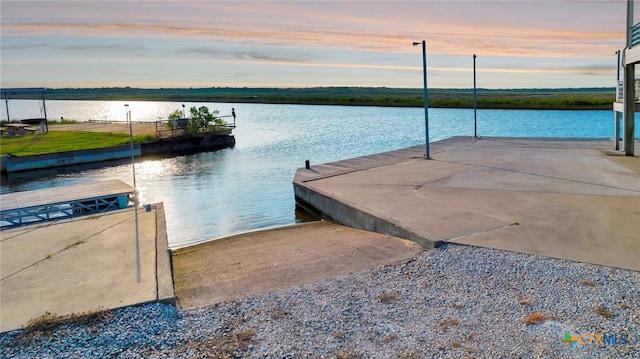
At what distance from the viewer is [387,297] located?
6633 mm

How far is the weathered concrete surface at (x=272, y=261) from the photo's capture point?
7473 millimetres

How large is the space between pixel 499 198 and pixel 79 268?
349 inches

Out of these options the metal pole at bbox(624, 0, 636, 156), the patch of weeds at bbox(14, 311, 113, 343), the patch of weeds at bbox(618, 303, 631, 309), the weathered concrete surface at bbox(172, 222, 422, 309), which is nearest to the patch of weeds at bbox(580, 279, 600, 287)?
the patch of weeds at bbox(618, 303, 631, 309)

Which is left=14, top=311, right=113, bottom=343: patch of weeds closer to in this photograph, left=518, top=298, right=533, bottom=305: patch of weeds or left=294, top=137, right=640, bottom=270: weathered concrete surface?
left=518, top=298, right=533, bottom=305: patch of weeds

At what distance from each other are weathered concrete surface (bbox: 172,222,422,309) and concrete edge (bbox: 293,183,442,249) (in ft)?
0.56

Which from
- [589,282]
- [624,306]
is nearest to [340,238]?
[589,282]

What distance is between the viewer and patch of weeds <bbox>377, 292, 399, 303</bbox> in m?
6.55

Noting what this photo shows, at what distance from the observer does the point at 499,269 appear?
289 inches

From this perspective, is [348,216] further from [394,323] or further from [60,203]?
[60,203]

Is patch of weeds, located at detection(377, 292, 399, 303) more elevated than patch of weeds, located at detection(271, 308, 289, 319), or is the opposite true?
patch of weeds, located at detection(377, 292, 399, 303)

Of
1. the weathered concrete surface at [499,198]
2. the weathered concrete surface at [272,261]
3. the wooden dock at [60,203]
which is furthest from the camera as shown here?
the wooden dock at [60,203]

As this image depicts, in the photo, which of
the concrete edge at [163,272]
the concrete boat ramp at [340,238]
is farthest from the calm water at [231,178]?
the concrete edge at [163,272]

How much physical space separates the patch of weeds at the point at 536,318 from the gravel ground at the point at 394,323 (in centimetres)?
1

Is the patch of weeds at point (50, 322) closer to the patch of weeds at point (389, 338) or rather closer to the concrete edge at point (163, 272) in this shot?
the concrete edge at point (163, 272)
